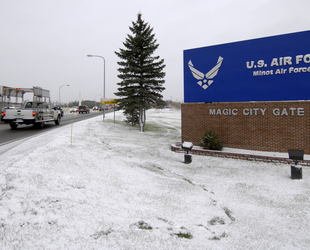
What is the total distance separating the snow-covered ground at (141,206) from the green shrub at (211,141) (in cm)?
281

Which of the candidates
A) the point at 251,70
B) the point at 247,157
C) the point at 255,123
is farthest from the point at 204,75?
Answer: the point at 247,157

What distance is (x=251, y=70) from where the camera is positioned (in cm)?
1100

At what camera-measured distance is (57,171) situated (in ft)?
19.9

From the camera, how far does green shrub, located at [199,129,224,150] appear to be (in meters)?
10.8

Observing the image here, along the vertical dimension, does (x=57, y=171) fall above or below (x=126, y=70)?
below

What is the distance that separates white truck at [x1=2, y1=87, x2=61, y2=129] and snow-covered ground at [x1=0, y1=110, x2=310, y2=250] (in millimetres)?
10242

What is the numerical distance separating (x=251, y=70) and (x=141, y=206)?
921 cm

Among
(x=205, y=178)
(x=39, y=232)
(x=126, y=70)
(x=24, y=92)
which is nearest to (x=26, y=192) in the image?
(x=39, y=232)

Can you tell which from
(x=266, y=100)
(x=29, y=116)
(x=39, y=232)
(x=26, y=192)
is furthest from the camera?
(x=29, y=116)

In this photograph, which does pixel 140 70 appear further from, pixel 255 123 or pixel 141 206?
pixel 141 206

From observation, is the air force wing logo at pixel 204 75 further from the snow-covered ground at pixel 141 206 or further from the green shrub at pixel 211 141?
the snow-covered ground at pixel 141 206

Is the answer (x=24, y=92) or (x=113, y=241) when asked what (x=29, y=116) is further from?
(x=113, y=241)

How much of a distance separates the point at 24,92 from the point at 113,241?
63.6 feet

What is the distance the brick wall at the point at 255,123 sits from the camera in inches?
385
